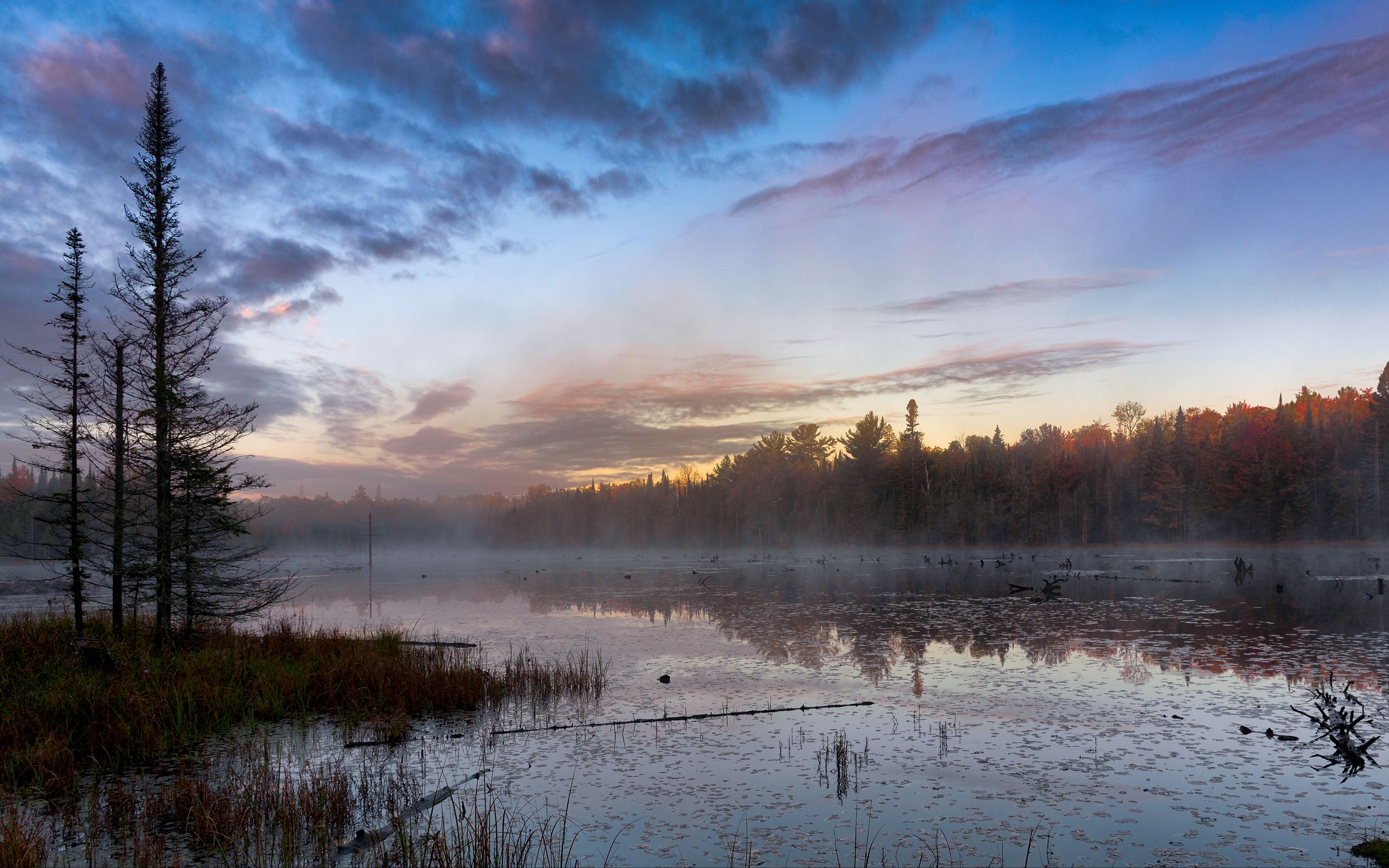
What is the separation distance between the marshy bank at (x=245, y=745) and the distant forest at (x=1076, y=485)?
66575mm

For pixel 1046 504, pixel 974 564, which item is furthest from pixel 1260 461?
pixel 974 564

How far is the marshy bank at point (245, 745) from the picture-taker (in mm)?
7648

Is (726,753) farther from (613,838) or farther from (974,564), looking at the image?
(974,564)

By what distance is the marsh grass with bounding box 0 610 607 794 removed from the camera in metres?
11.3

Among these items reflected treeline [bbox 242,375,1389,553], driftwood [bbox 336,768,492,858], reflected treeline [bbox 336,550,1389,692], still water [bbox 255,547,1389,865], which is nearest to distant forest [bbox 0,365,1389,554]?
reflected treeline [bbox 242,375,1389,553]

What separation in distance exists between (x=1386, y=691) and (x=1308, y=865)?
1054cm

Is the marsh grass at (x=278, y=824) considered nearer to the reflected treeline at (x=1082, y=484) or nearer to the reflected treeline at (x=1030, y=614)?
the reflected treeline at (x=1030, y=614)

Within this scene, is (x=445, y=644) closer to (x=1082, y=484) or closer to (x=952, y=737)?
→ (x=952, y=737)

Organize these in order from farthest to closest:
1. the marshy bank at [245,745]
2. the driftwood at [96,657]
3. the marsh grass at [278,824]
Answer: the driftwood at [96,657]
the marshy bank at [245,745]
the marsh grass at [278,824]

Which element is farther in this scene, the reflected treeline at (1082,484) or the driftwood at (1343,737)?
the reflected treeline at (1082,484)

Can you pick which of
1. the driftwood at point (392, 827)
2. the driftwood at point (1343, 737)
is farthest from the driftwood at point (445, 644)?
the driftwood at point (1343, 737)

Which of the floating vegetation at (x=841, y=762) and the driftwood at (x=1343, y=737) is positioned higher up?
the driftwood at (x=1343, y=737)

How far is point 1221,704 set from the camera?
13805 mm

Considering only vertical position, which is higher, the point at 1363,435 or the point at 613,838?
the point at 1363,435
